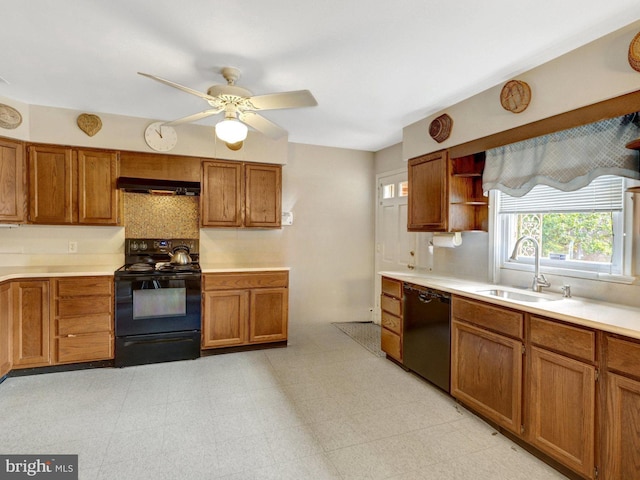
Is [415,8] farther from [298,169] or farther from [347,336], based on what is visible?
[347,336]

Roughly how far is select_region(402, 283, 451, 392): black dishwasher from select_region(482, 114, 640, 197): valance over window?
1067mm

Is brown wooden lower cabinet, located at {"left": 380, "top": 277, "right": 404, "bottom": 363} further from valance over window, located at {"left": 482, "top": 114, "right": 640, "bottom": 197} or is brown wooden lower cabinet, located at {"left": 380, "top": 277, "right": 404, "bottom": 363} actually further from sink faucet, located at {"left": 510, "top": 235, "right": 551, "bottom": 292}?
valance over window, located at {"left": 482, "top": 114, "right": 640, "bottom": 197}

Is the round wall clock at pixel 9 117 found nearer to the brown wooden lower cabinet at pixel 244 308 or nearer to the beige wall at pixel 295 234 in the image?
the beige wall at pixel 295 234

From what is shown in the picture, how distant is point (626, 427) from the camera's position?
1622 mm

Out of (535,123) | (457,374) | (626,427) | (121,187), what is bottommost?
(457,374)

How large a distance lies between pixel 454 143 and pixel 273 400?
8.74 ft

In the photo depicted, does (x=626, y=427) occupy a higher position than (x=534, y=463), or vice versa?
(x=626, y=427)

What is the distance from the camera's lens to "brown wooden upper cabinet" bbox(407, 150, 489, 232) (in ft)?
10.1

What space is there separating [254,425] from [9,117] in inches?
138

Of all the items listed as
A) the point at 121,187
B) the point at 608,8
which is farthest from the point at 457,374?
the point at 121,187

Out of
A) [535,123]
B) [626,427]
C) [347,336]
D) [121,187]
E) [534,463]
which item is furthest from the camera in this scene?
[347,336]

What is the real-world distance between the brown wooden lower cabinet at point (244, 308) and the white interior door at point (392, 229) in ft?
5.17

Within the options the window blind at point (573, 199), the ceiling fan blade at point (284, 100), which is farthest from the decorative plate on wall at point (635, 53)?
the ceiling fan blade at point (284, 100)

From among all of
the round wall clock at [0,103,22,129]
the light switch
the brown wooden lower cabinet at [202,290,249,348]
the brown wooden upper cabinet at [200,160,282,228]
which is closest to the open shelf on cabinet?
the brown wooden upper cabinet at [200,160,282,228]
